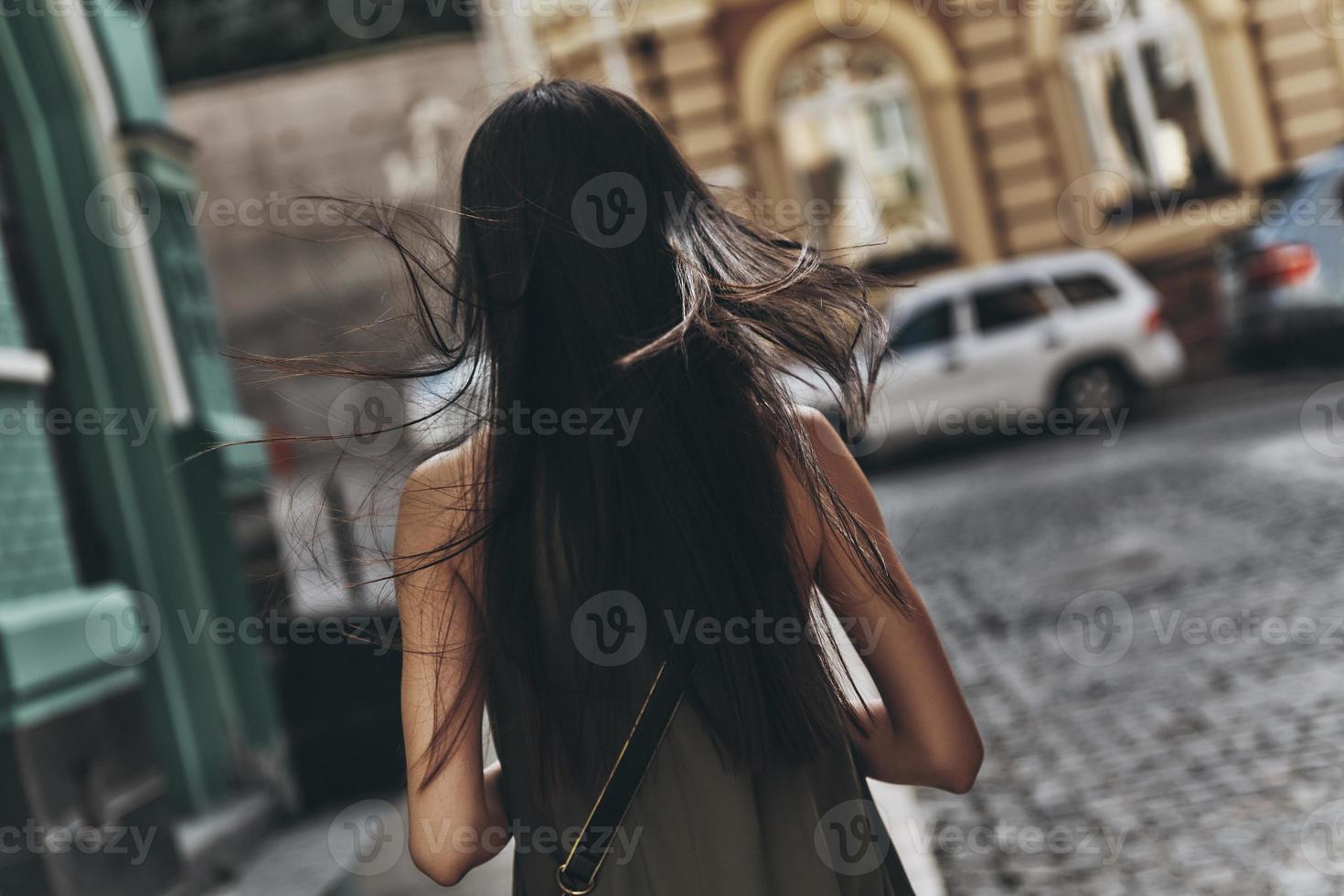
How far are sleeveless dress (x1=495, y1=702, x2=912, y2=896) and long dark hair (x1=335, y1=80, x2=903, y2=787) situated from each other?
0.11 feet

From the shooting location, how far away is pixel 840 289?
1.80 meters

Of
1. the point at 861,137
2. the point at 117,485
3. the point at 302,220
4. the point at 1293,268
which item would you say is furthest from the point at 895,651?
the point at 302,220

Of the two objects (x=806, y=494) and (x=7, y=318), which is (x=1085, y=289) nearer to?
(x=7, y=318)

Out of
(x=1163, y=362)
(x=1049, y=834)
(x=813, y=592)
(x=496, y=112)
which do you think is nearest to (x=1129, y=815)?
(x=1049, y=834)

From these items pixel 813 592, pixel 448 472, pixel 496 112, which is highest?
pixel 496 112

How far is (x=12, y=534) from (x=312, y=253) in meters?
16.9

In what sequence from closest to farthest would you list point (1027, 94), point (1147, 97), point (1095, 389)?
1. point (1095, 389)
2. point (1027, 94)
3. point (1147, 97)

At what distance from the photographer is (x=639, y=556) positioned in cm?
167

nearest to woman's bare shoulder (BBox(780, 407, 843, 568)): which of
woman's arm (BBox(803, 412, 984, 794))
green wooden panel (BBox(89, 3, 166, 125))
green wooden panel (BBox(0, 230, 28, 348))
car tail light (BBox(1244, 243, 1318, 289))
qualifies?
woman's arm (BBox(803, 412, 984, 794))

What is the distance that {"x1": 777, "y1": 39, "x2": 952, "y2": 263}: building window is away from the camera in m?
18.7

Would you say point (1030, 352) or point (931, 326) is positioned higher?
point (931, 326)

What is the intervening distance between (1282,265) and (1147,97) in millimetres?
6613

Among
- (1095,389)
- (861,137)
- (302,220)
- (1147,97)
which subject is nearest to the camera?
(1095,389)

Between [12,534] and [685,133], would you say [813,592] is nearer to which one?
[12,534]
